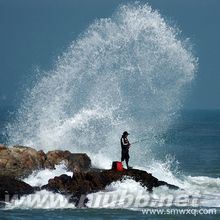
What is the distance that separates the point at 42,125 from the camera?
39156mm

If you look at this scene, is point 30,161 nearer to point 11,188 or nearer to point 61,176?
point 61,176

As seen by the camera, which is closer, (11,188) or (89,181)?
(11,188)

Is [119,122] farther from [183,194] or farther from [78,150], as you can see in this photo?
[183,194]

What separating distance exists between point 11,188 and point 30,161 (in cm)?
331

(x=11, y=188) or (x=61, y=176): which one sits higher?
(x=61, y=176)

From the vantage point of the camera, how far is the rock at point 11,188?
83.2 feet

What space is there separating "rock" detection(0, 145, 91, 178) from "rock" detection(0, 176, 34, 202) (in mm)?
1629

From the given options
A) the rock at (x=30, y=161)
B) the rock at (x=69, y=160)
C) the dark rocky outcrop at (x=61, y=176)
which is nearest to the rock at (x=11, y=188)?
the dark rocky outcrop at (x=61, y=176)

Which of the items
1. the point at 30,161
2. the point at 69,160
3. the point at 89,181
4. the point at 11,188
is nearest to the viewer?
the point at 11,188

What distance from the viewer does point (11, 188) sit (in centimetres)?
2558

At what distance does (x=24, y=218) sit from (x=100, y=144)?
55.6 feet

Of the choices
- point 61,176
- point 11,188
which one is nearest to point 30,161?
point 61,176

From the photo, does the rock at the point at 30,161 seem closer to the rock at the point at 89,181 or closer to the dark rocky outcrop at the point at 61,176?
the dark rocky outcrop at the point at 61,176

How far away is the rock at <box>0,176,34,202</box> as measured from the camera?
83.2 feet
